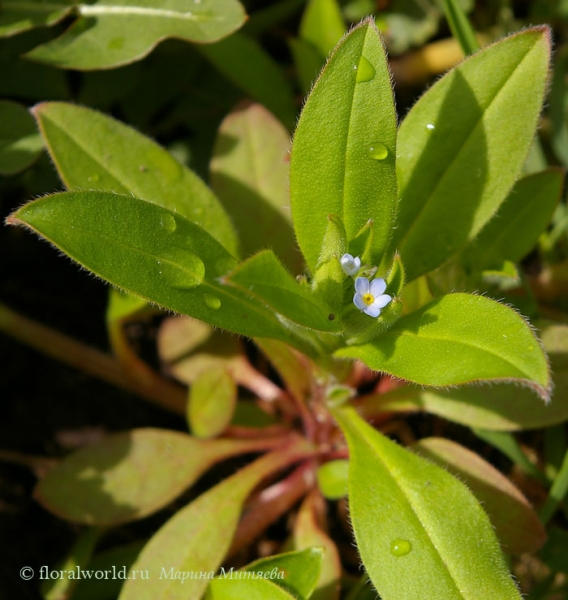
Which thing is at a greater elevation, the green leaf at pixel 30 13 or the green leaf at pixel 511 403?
the green leaf at pixel 30 13

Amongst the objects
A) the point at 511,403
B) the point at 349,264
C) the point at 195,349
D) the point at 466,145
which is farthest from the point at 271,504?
the point at 466,145

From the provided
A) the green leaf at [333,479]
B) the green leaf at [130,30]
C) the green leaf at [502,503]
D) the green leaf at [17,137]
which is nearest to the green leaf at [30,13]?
the green leaf at [130,30]

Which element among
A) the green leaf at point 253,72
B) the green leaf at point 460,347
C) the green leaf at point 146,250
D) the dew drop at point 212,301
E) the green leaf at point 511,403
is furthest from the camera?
the green leaf at point 253,72

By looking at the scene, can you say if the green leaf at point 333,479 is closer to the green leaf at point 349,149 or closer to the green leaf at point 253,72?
the green leaf at point 349,149

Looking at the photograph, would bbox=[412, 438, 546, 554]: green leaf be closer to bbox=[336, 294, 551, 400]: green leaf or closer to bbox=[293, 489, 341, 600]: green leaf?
bbox=[293, 489, 341, 600]: green leaf

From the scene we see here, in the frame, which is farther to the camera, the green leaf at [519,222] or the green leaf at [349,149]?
the green leaf at [519,222]

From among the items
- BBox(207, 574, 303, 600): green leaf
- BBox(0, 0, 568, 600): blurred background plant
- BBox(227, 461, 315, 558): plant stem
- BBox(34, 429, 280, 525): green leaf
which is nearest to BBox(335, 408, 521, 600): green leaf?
BBox(207, 574, 303, 600): green leaf

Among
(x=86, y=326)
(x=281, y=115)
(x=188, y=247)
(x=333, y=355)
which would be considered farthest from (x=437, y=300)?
(x=86, y=326)
